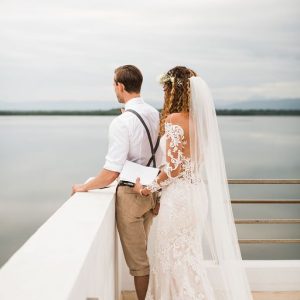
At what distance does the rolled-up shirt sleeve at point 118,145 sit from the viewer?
2432mm

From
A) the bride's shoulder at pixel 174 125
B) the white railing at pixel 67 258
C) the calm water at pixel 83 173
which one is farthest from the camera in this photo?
the calm water at pixel 83 173

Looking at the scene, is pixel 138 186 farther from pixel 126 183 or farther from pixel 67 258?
pixel 67 258

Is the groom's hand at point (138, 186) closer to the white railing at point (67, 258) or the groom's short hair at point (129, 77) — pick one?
the white railing at point (67, 258)

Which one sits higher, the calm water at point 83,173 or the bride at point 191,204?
the bride at point 191,204

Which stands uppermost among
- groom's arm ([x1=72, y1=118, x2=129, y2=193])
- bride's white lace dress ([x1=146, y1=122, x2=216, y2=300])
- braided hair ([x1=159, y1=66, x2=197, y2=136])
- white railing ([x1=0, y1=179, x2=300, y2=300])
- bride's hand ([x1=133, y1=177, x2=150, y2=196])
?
braided hair ([x1=159, y1=66, x2=197, y2=136])

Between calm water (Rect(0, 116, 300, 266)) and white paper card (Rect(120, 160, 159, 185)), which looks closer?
white paper card (Rect(120, 160, 159, 185))

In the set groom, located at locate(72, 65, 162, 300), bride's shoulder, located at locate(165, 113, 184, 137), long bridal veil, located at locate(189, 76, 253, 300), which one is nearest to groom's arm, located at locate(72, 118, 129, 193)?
groom, located at locate(72, 65, 162, 300)

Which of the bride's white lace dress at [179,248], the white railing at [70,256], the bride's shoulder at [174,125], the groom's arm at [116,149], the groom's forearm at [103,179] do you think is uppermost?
the bride's shoulder at [174,125]

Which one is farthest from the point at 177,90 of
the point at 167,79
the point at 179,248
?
the point at 179,248

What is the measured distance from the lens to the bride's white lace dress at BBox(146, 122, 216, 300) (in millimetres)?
2566

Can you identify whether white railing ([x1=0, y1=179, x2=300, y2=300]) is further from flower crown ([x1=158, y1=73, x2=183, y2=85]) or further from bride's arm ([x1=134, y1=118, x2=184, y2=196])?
flower crown ([x1=158, y1=73, x2=183, y2=85])

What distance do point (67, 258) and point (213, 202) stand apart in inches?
50.9

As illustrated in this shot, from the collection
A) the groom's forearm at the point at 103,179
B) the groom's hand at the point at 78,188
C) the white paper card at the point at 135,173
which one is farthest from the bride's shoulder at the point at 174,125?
the groom's hand at the point at 78,188

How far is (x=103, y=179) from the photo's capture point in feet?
8.24
